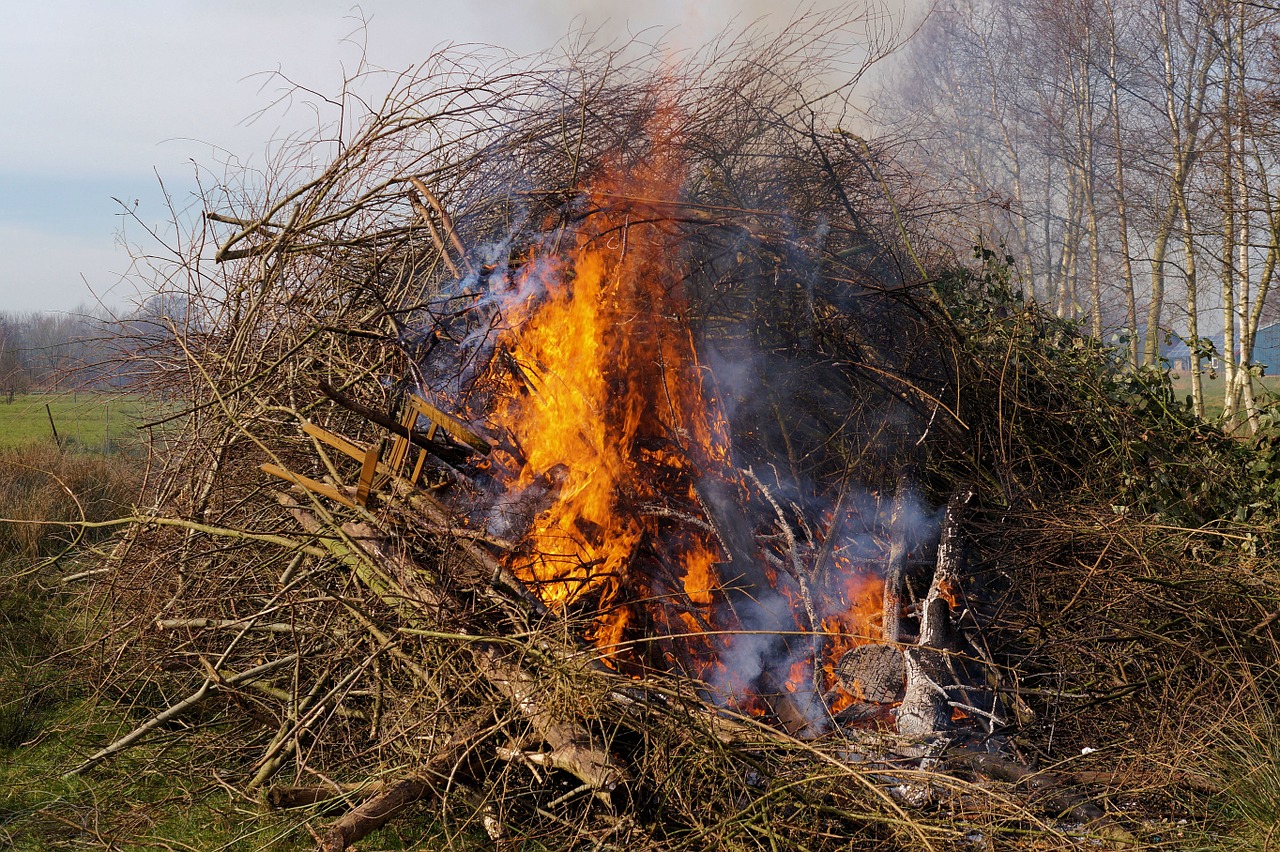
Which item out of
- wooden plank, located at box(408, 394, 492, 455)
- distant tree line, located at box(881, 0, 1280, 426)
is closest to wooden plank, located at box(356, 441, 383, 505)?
wooden plank, located at box(408, 394, 492, 455)

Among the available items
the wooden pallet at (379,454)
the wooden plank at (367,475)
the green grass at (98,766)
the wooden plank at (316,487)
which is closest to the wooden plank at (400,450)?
the wooden pallet at (379,454)

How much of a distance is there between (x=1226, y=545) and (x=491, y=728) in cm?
406

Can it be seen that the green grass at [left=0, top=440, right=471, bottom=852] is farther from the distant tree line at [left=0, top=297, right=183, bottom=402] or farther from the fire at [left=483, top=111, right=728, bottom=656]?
the fire at [left=483, top=111, right=728, bottom=656]

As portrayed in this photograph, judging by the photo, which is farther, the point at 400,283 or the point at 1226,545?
the point at 400,283

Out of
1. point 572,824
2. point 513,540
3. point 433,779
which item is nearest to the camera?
point 572,824

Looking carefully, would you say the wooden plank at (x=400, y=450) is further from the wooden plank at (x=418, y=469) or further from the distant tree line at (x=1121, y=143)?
the distant tree line at (x=1121, y=143)

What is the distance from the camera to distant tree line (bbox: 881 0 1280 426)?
13.9 m

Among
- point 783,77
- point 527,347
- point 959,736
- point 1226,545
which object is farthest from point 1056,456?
point 527,347

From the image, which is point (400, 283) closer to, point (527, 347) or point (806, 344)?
point (527, 347)

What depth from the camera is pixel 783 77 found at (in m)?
5.66

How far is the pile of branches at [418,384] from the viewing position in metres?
3.85

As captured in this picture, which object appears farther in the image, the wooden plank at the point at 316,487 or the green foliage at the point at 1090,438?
the green foliage at the point at 1090,438

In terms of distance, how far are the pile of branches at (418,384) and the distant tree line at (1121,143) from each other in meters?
7.29

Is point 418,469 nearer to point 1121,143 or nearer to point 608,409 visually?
point 608,409
